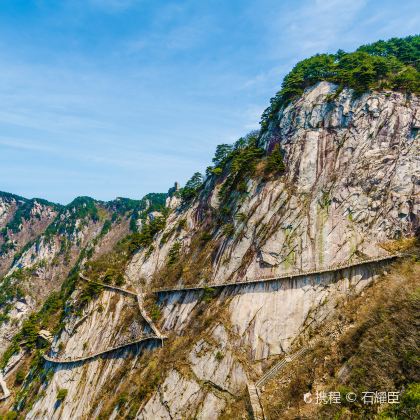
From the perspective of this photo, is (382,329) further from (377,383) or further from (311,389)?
(311,389)

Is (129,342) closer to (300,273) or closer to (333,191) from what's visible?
(300,273)

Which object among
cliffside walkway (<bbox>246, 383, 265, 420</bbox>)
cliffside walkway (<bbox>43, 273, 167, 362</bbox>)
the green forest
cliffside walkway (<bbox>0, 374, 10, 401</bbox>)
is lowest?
cliffside walkway (<bbox>0, 374, 10, 401</bbox>)

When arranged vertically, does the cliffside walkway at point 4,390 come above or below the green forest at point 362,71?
below

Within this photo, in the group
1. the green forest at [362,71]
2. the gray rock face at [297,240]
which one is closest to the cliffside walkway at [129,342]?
the gray rock face at [297,240]

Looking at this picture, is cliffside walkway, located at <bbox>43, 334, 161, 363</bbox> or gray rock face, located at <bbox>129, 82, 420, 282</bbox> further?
cliffside walkway, located at <bbox>43, 334, 161, 363</bbox>

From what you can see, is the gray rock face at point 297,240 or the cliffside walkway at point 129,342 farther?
the cliffside walkway at point 129,342

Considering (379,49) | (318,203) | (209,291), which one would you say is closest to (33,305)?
(209,291)

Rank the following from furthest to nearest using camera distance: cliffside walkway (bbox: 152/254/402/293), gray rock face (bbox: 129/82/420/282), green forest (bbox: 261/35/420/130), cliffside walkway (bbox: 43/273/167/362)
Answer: green forest (bbox: 261/35/420/130)
cliffside walkway (bbox: 43/273/167/362)
gray rock face (bbox: 129/82/420/282)
cliffside walkway (bbox: 152/254/402/293)

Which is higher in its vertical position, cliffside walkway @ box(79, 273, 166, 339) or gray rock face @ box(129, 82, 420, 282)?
gray rock face @ box(129, 82, 420, 282)

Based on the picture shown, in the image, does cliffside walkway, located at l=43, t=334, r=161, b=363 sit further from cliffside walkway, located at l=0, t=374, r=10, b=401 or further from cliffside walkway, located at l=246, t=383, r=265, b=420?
cliffside walkway, located at l=246, t=383, r=265, b=420

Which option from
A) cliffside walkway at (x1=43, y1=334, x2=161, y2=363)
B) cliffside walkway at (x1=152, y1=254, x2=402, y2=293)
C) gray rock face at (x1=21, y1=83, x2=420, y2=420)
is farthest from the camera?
cliffside walkway at (x1=43, y1=334, x2=161, y2=363)

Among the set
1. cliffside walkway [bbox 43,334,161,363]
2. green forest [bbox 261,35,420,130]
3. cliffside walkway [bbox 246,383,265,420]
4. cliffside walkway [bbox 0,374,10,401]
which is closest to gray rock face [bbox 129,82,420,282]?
green forest [bbox 261,35,420,130]

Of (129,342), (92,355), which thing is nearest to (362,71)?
(129,342)

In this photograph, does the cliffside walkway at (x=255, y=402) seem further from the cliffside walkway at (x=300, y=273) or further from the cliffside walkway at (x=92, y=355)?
the cliffside walkway at (x=92, y=355)
